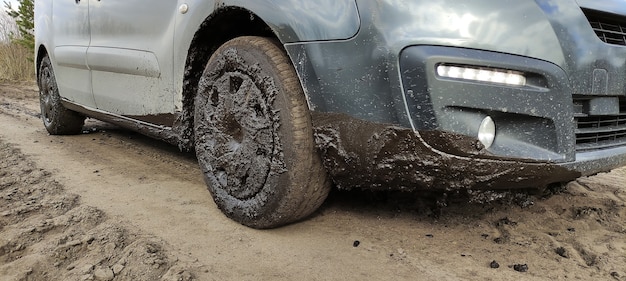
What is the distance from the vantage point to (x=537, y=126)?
1748mm

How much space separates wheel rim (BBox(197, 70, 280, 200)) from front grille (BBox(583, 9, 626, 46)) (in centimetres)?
134

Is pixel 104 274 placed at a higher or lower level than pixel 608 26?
lower

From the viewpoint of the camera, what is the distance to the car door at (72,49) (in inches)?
149

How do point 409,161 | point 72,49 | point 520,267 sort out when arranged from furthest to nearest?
point 72,49
point 520,267
point 409,161

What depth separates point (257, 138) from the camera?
85.5 inches

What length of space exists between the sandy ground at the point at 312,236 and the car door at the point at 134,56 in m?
0.54

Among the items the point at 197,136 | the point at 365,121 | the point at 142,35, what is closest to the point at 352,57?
the point at 365,121

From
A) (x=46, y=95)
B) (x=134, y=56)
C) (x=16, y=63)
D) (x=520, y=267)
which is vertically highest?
(x=16, y=63)

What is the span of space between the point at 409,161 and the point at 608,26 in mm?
1041

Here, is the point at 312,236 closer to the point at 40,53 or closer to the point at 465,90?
the point at 465,90

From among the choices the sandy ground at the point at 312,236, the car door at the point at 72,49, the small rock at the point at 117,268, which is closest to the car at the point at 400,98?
the sandy ground at the point at 312,236

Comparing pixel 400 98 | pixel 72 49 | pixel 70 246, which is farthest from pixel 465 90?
pixel 72 49

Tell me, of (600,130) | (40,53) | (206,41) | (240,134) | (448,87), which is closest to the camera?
(448,87)

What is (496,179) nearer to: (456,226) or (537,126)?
(537,126)
